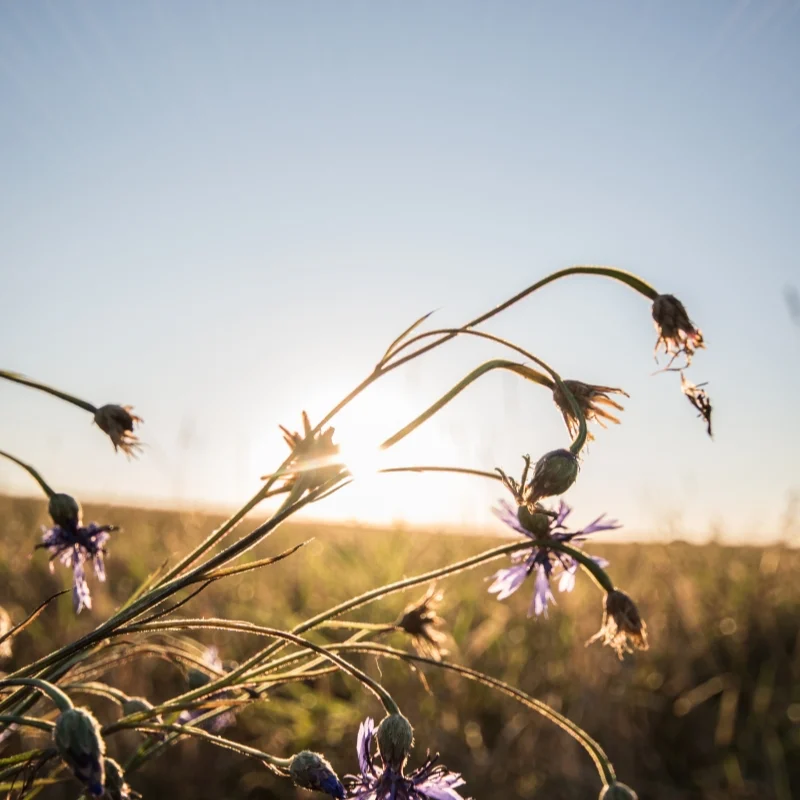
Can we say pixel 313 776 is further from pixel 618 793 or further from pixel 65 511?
pixel 65 511

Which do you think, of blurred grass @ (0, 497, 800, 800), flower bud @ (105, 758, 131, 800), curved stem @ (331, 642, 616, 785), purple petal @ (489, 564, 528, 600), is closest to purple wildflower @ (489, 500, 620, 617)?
purple petal @ (489, 564, 528, 600)

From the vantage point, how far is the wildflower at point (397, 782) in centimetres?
91

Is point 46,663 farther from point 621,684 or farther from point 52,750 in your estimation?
point 621,684

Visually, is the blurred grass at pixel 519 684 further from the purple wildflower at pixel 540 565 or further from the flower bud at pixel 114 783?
the flower bud at pixel 114 783

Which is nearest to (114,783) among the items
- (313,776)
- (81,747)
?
(81,747)

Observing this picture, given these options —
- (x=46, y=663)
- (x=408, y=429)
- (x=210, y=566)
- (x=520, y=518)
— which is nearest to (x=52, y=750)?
(x=46, y=663)

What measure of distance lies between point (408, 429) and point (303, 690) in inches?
84.1

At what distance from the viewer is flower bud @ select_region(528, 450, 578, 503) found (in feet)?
2.89

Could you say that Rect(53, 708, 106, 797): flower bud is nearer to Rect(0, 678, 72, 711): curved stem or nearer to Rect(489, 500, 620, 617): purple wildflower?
Rect(0, 678, 72, 711): curved stem

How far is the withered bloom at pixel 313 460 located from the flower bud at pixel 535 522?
263 mm

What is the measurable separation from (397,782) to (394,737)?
8 cm

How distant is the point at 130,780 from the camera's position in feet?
7.83

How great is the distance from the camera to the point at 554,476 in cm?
88

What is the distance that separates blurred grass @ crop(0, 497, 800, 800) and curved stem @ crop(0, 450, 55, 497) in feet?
3.92
